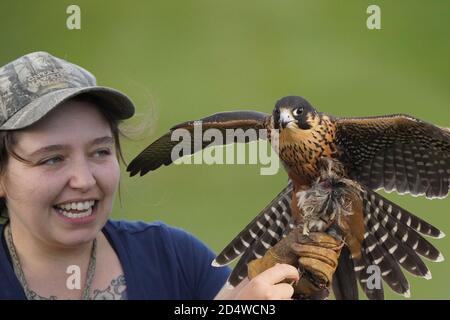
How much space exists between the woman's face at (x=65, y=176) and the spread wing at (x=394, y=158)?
0.97 m

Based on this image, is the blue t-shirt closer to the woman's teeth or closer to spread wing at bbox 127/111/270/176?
the woman's teeth

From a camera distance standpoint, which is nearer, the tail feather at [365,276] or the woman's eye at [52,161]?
the woman's eye at [52,161]

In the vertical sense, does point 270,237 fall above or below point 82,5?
below

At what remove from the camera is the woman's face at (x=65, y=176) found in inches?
75.5

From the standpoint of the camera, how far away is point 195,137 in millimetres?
2670

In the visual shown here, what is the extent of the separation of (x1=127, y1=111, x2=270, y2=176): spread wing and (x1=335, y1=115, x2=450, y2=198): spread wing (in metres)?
0.32

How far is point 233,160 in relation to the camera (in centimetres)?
601

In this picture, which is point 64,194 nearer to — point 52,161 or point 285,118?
point 52,161

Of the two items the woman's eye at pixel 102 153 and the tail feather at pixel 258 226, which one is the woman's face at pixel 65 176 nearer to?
the woman's eye at pixel 102 153

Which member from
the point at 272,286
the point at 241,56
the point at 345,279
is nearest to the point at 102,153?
the point at 272,286

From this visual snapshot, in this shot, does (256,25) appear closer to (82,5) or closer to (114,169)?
(82,5)

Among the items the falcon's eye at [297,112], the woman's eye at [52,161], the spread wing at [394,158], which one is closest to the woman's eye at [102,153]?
the woman's eye at [52,161]
